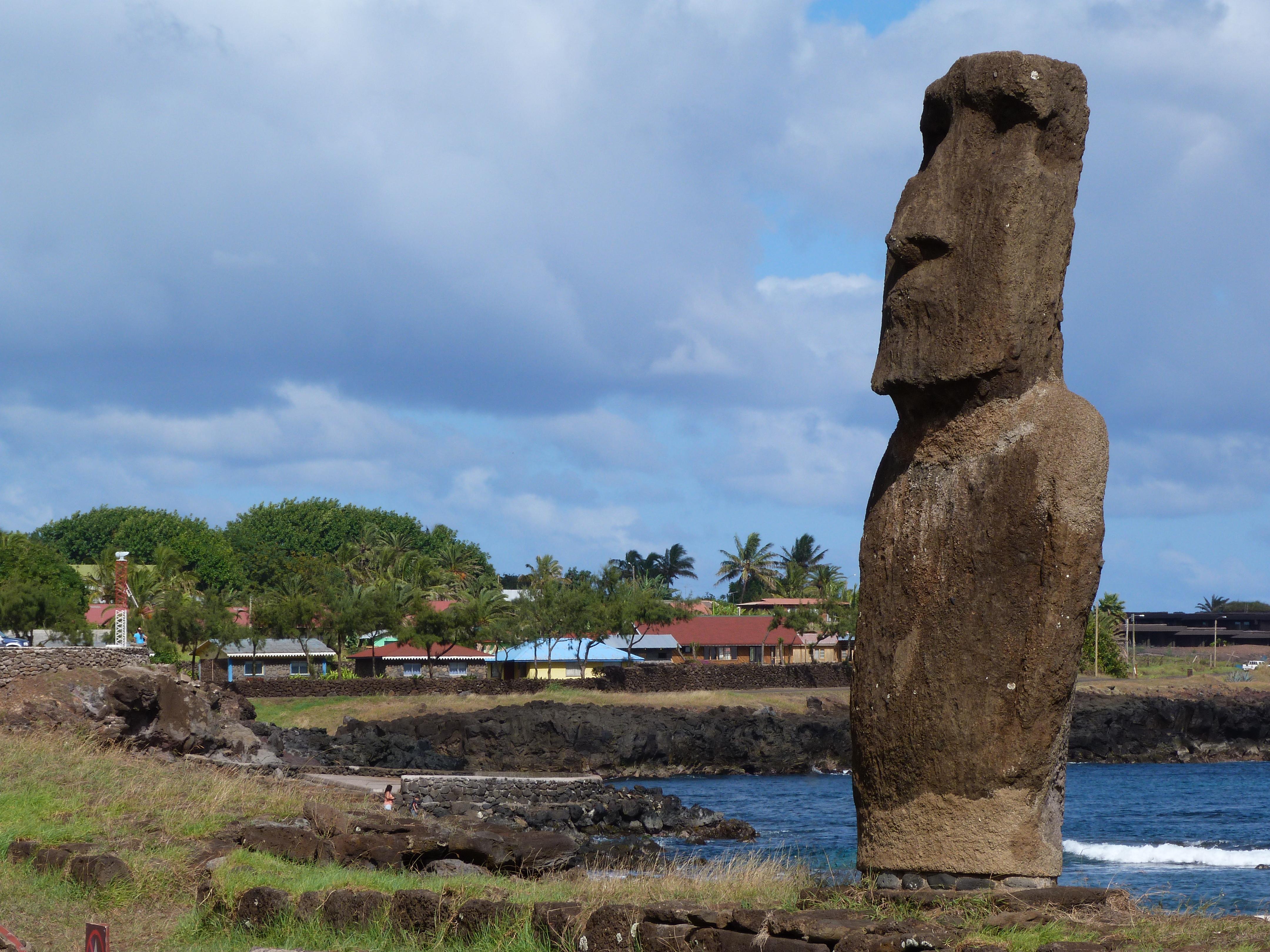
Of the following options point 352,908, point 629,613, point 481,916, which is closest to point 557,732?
point 629,613

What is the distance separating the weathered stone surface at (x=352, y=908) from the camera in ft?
29.9

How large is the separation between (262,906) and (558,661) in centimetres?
6442

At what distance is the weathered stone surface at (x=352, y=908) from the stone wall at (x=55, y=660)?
64.7 ft

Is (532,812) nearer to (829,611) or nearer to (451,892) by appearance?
(451,892)

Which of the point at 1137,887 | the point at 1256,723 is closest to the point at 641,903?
the point at 1137,887

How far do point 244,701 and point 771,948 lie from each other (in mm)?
38322

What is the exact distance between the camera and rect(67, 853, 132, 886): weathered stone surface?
1108 cm

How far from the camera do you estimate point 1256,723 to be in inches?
2557

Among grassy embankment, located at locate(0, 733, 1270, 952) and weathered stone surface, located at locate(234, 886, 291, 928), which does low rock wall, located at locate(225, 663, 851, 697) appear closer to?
grassy embankment, located at locate(0, 733, 1270, 952)

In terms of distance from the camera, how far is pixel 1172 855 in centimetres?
3116

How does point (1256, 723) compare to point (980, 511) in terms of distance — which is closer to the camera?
point (980, 511)

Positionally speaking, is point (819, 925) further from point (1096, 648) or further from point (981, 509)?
point (1096, 648)

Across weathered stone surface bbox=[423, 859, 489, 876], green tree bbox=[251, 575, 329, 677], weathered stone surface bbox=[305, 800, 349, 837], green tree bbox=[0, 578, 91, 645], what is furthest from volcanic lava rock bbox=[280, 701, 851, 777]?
weathered stone surface bbox=[423, 859, 489, 876]

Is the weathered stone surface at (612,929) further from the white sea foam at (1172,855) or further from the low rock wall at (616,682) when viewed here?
the low rock wall at (616,682)
